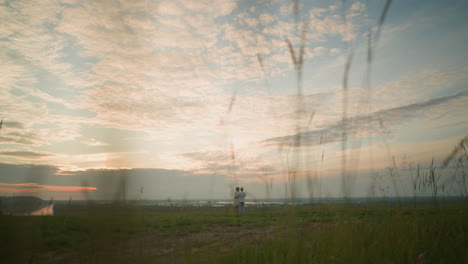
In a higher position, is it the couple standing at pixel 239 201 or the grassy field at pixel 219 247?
the grassy field at pixel 219 247

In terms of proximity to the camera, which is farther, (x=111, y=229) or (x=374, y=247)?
(x=374, y=247)

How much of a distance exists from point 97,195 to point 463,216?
19.0 ft

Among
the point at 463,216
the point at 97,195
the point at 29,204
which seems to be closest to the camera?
the point at 97,195

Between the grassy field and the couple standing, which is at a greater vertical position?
the grassy field

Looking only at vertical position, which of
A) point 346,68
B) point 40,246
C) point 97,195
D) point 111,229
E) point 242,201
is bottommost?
point 242,201

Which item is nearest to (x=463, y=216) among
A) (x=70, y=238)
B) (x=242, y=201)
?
(x=70, y=238)

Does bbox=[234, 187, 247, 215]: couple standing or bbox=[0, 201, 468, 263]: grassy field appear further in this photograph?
bbox=[234, 187, 247, 215]: couple standing

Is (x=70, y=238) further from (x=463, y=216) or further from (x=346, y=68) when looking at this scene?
(x=463, y=216)

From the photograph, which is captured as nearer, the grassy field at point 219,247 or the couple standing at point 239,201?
the grassy field at point 219,247

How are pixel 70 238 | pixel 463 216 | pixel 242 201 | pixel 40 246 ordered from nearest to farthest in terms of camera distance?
1. pixel 40 246
2. pixel 463 216
3. pixel 70 238
4. pixel 242 201

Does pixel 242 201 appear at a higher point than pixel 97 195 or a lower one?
lower

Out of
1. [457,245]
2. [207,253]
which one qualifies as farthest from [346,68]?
[207,253]

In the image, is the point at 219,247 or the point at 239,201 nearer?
the point at 219,247

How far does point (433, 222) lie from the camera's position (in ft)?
14.0
